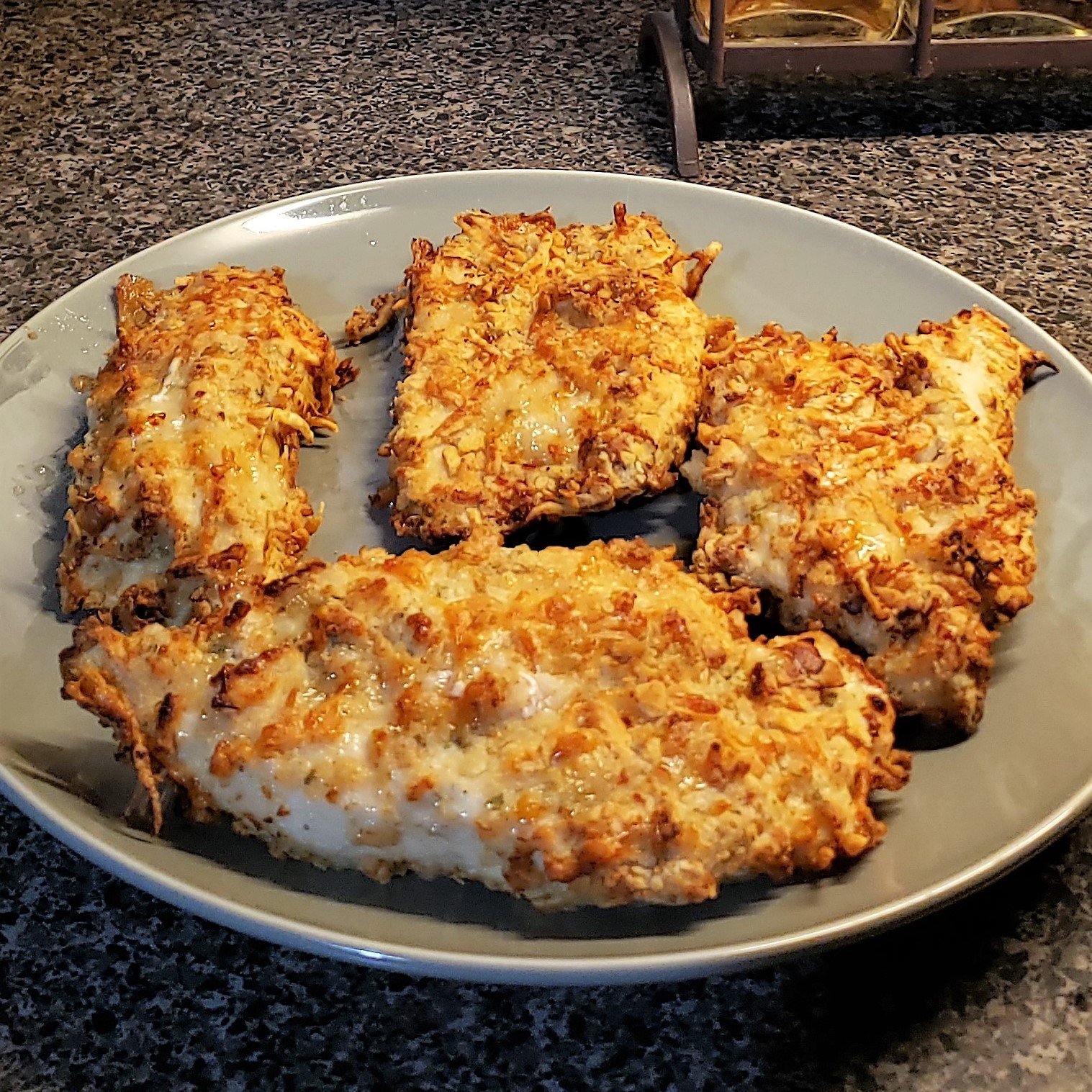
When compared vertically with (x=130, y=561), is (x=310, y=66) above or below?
above

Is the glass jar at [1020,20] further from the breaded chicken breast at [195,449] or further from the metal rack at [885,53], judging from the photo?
the breaded chicken breast at [195,449]

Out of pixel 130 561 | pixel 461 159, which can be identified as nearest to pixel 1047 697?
pixel 130 561

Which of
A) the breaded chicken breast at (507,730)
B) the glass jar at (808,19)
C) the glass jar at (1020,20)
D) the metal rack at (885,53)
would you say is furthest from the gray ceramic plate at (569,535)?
the glass jar at (1020,20)


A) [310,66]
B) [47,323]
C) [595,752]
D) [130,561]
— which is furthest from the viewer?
[310,66]

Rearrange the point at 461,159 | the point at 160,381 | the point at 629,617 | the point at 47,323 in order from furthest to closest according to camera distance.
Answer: the point at 461,159, the point at 47,323, the point at 160,381, the point at 629,617

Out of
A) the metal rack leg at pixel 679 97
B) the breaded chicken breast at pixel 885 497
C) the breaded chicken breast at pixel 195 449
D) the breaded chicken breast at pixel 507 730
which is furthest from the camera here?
the metal rack leg at pixel 679 97

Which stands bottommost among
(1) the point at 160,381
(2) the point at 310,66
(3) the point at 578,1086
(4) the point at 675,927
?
(3) the point at 578,1086

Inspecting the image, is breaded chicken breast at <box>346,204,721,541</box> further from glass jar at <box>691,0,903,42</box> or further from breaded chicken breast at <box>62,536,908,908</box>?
glass jar at <box>691,0,903,42</box>

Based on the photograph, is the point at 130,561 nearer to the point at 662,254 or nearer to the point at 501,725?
the point at 501,725
